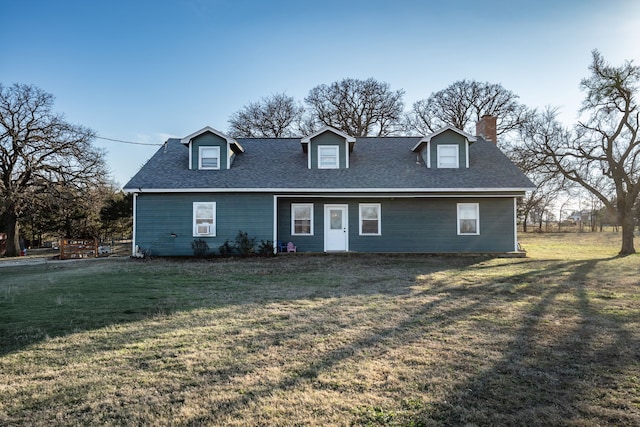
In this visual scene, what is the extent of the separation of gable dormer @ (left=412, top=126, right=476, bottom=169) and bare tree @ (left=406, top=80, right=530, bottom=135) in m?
14.2

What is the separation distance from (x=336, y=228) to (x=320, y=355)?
1160cm

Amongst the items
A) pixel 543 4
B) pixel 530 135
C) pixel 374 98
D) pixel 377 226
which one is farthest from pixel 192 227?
pixel 374 98

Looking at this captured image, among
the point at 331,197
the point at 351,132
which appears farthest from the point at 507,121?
the point at 331,197

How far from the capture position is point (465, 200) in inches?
606

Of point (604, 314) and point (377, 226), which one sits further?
point (377, 226)

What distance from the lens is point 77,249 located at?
56.2 feet

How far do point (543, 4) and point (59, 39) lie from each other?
54.5 ft

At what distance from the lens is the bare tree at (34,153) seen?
21.2 meters

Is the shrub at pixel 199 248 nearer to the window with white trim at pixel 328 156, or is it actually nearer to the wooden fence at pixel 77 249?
the window with white trim at pixel 328 156

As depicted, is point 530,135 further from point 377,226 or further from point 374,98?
point 374,98

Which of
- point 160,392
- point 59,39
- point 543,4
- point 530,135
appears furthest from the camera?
point 530,135

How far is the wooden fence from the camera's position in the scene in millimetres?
16594

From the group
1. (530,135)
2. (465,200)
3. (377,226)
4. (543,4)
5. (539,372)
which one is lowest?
(539,372)

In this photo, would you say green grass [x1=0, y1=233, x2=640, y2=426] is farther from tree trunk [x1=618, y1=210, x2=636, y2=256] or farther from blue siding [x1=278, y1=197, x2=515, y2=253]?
tree trunk [x1=618, y1=210, x2=636, y2=256]
